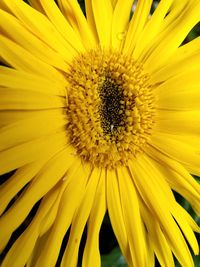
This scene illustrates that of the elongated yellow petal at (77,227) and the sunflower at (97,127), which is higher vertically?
the sunflower at (97,127)

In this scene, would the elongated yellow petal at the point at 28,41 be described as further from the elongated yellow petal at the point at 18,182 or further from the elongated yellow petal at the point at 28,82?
the elongated yellow petal at the point at 18,182

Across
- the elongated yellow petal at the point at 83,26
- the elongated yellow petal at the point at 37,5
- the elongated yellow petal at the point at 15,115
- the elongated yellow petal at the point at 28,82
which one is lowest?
the elongated yellow petal at the point at 15,115

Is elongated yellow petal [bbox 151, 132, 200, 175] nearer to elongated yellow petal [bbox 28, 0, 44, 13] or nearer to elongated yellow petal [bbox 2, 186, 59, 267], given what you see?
elongated yellow petal [bbox 2, 186, 59, 267]

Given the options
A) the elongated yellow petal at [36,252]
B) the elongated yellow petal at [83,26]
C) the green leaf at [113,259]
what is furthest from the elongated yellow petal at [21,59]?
the green leaf at [113,259]

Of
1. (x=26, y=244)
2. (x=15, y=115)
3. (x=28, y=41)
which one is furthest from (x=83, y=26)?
(x=26, y=244)

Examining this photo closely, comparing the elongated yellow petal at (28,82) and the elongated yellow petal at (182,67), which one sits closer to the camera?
the elongated yellow petal at (28,82)

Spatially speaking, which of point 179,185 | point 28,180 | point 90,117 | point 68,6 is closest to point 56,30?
point 68,6

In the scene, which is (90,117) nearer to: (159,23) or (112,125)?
(112,125)

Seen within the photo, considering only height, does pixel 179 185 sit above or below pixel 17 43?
below

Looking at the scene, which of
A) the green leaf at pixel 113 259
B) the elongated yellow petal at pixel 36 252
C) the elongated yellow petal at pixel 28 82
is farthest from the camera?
the green leaf at pixel 113 259
